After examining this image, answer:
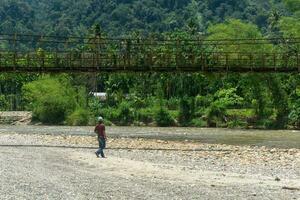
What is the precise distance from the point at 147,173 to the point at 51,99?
170 feet

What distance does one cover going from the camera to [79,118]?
66188 mm

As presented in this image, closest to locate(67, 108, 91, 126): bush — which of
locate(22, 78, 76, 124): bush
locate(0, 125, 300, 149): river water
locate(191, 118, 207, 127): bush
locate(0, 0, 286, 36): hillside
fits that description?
locate(22, 78, 76, 124): bush

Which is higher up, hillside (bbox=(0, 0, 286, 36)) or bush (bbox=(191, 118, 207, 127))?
hillside (bbox=(0, 0, 286, 36))

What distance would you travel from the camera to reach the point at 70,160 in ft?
77.7

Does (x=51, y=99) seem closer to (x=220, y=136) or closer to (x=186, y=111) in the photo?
(x=186, y=111)

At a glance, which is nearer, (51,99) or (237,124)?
(237,124)

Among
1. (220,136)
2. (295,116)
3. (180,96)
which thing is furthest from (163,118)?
(220,136)

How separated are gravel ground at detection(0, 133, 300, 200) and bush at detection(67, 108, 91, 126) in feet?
116

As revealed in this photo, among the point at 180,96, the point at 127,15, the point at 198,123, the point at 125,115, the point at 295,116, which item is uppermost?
the point at 127,15

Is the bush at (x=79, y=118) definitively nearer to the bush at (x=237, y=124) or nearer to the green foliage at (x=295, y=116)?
the bush at (x=237, y=124)

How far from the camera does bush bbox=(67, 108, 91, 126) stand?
2589 inches

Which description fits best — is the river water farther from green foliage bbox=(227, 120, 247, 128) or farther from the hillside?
→ the hillside

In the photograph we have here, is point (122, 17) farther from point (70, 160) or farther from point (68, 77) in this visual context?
point (70, 160)

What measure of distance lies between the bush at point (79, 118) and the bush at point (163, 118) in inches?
309
